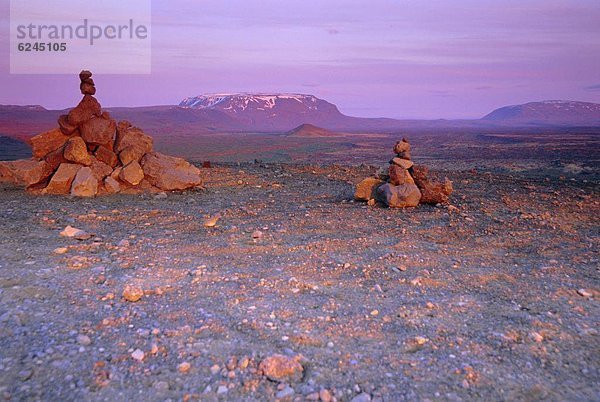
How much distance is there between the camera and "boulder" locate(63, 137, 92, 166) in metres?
11.6

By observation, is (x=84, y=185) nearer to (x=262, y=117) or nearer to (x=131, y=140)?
(x=131, y=140)

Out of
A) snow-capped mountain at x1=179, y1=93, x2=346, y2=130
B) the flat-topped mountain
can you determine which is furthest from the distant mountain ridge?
the flat-topped mountain

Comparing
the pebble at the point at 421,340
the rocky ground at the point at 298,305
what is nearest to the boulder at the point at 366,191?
the rocky ground at the point at 298,305

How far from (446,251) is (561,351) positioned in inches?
120

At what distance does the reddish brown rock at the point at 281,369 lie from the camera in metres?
3.80

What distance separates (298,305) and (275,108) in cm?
17648

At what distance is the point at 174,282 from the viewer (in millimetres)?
5746

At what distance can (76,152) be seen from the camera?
11672 mm

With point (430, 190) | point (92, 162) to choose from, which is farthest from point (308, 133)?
point (430, 190)

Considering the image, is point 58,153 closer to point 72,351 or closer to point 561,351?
point 72,351

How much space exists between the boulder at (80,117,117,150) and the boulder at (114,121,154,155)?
28cm

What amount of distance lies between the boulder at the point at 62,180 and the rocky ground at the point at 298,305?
1.59 metres

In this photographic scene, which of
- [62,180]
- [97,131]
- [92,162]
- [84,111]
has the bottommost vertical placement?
[62,180]

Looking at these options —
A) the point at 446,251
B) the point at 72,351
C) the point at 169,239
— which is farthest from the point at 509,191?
the point at 72,351
